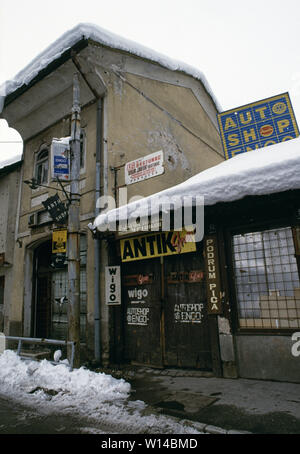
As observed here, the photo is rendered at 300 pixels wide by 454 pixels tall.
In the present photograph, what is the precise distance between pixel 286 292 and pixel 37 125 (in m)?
10.7

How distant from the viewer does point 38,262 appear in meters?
11.0

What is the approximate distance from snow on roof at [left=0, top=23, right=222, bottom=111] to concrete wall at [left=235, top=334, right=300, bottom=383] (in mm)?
9117

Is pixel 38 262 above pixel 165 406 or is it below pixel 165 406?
above

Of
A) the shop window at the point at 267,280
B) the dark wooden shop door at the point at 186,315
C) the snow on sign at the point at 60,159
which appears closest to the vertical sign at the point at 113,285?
the dark wooden shop door at the point at 186,315

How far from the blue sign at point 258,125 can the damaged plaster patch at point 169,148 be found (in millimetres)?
2182

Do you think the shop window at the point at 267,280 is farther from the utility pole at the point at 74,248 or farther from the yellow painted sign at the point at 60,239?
the yellow painted sign at the point at 60,239

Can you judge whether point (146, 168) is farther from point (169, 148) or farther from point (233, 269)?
point (169, 148)

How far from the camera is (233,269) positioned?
624cm

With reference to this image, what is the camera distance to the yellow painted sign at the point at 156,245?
6867 mm

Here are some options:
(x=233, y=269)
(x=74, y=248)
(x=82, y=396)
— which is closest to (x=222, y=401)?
(x=82, y=396)

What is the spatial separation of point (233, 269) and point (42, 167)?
8.52 meters
